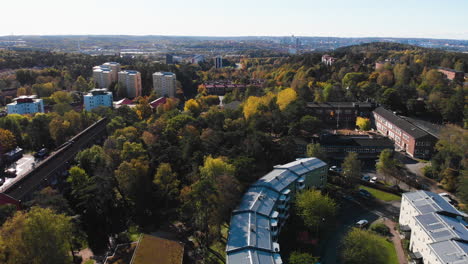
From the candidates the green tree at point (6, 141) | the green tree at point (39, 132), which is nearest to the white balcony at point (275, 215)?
the green tree at point (6, 141)

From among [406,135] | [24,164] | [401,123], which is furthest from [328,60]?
[24,164]

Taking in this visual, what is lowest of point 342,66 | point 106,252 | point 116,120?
point 106,252

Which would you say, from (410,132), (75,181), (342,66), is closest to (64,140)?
(75,181)

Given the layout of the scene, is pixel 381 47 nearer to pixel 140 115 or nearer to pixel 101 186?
pixel 140 115

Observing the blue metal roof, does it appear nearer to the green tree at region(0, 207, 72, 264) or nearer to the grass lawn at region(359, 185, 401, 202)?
the green tree at region(0, 207, 72, 264)

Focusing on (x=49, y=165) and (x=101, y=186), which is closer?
(x=101, y=186)
